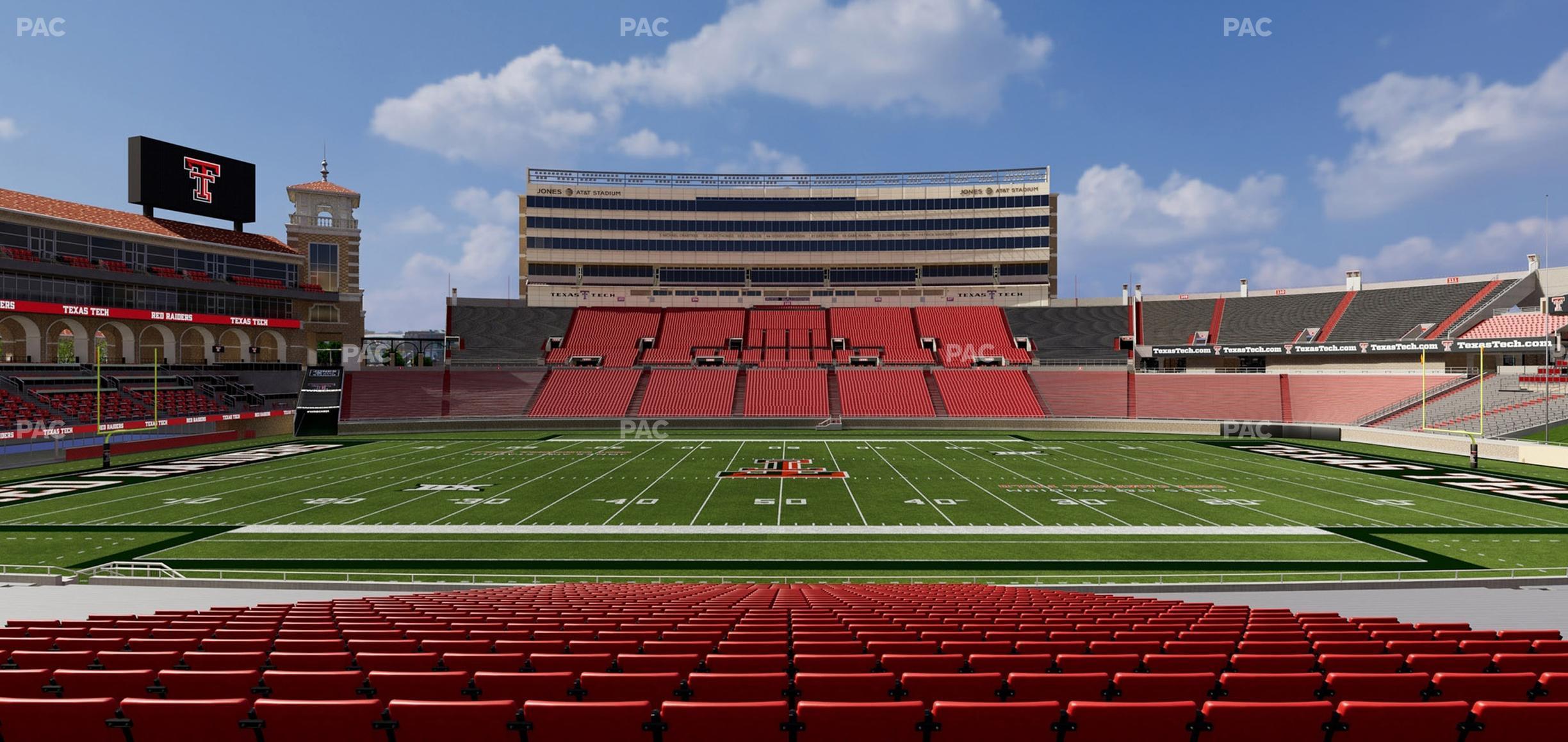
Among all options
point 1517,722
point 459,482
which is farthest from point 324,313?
point 1517,722

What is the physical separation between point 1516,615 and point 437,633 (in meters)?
16.7

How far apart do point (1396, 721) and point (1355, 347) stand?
230 ft

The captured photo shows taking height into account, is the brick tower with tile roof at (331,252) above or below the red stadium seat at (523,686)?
above

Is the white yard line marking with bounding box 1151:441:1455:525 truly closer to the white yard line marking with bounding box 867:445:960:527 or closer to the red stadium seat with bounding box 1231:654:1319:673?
the white yard line marking with bounding box 867:445:960:527

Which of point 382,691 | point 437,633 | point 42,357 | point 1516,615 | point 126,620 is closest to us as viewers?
point 382,691

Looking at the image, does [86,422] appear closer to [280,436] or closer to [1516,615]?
[280,436]

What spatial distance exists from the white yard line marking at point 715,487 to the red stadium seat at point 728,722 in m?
19.3

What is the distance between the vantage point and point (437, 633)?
7.11 metres

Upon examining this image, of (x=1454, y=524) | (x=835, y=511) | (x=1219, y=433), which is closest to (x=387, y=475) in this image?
(x=835, y=511)

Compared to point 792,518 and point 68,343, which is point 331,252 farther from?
point 792,518

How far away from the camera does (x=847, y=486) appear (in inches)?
1171

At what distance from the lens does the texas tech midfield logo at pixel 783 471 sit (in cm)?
3250

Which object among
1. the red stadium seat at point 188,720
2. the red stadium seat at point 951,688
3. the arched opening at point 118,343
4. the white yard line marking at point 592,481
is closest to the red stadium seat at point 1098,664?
the red stadium seat at point 951,688

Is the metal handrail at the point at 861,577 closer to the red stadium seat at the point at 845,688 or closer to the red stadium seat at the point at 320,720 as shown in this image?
the red stadium seat at the point at 845,688
